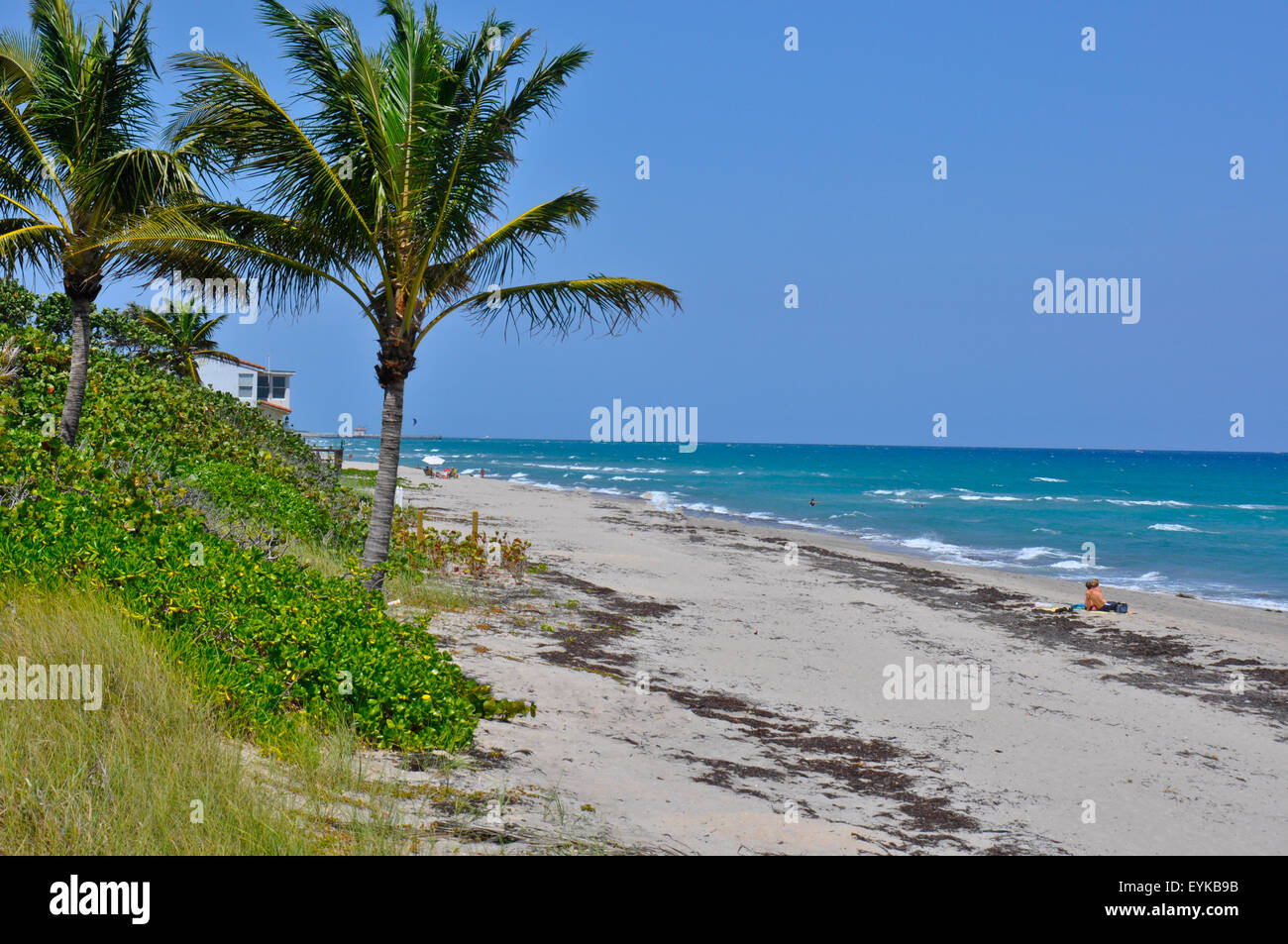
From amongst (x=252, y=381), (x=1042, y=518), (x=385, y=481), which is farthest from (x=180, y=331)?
(x=1042, y=518)

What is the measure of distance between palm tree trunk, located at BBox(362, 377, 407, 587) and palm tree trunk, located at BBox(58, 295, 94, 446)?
513 cm

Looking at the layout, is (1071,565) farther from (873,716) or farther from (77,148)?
(77,148)

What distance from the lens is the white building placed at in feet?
173

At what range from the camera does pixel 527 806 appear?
5.79 m

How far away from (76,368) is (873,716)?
12441 millimetres

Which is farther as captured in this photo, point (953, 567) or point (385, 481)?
point (953, 567)

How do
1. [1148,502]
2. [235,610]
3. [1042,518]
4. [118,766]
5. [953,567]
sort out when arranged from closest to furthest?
[118,766], [235,610], [953,567], [1042,518], [1148,502]

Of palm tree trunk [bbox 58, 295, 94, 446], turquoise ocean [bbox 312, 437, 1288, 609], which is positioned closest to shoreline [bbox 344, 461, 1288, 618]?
turquoise ocean [bbox 312, 437, 1288, 609]

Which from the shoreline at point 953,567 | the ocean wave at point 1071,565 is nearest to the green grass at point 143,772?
the shoreline at point 953,567

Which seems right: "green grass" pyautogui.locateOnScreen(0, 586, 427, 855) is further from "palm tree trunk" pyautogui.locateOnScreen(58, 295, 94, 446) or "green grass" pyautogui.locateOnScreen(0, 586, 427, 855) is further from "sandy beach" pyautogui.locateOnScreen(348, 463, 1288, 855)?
"palm tree trunk" pyautogui.locateOnScreen(58, 295, 94, 446)

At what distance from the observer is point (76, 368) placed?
12.7 metres

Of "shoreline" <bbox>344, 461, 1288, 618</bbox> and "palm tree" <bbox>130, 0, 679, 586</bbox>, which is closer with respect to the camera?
"palm tree" <bbox>130, 0, 679, 586</bbox>

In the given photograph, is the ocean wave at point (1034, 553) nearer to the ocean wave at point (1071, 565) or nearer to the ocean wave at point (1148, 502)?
the ocean wave at point (1071, 565)

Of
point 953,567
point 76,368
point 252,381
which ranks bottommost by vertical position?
point 953,567
